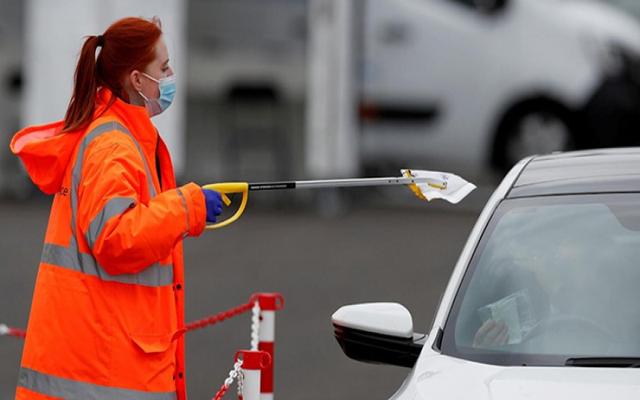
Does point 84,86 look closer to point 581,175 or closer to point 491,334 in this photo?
point 491,334

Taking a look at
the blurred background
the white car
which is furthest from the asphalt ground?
the white car

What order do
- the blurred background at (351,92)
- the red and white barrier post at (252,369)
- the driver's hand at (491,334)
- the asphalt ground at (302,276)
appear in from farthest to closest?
the blurred background at (351,92), the asphalt ground at (302,276), the red and white barrier post at (252,369), the driver's hand at (491,334)

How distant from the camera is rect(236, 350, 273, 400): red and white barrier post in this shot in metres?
4.96

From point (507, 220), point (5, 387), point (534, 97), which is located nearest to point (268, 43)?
point (534, 97)

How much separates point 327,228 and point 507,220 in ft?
31.1

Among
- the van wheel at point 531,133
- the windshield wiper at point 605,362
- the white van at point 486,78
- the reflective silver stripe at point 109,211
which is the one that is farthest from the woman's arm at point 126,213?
the van wheel at point 531,133

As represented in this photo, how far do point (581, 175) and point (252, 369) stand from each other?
1163 mm

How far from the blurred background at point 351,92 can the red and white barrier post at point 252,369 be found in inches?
345

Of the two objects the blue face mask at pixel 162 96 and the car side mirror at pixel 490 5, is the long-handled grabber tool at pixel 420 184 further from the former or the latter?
the car side mirror at pixel 490 5

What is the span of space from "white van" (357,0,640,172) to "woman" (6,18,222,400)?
10993 millimetres

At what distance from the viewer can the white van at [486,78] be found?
15531 mm

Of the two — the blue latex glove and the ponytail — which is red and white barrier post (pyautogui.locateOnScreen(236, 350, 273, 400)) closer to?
the blue latex glove

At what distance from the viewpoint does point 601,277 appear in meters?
4.80

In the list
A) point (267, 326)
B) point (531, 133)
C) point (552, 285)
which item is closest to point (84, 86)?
point (552, 285)
